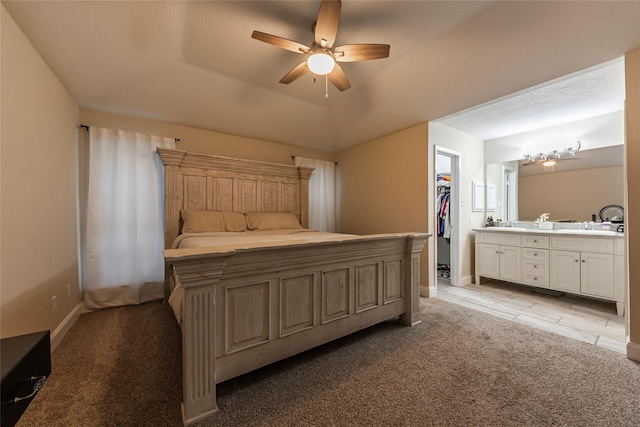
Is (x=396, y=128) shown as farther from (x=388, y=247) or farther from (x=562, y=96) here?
(x=388, y=247)

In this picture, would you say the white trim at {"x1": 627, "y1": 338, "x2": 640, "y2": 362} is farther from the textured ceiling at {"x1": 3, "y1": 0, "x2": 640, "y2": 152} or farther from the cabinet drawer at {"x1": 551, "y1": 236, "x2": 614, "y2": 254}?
the textured ceiling at {"x1": 3, "y1": 0, "x2": 640, "y2": 152}

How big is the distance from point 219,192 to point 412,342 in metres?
3.00

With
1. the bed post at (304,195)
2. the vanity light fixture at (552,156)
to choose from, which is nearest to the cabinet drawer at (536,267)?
the vanity light fixture at (552,156)

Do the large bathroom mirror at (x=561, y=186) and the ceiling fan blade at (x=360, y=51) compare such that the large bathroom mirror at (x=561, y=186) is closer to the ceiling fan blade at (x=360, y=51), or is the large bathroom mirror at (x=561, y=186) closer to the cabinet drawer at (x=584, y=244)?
the cabinet drawer at (x=584, y=244)

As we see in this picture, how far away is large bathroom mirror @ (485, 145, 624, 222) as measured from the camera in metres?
2.98

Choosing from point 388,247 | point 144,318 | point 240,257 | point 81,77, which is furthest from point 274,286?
point 81,77

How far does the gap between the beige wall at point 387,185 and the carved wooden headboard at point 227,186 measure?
30.4 inches

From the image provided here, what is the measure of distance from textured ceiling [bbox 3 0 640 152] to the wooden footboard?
1703 millimetres

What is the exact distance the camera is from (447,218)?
4.18 metres

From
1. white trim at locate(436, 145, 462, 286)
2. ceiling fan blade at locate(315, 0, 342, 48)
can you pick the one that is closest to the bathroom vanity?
white trim at locate(436, 145, 462, 286)

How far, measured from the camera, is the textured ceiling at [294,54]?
1.79 m

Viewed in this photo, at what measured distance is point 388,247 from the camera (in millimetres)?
2148

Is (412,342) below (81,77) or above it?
below

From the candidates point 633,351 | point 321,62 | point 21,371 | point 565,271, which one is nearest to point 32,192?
point 21,371
